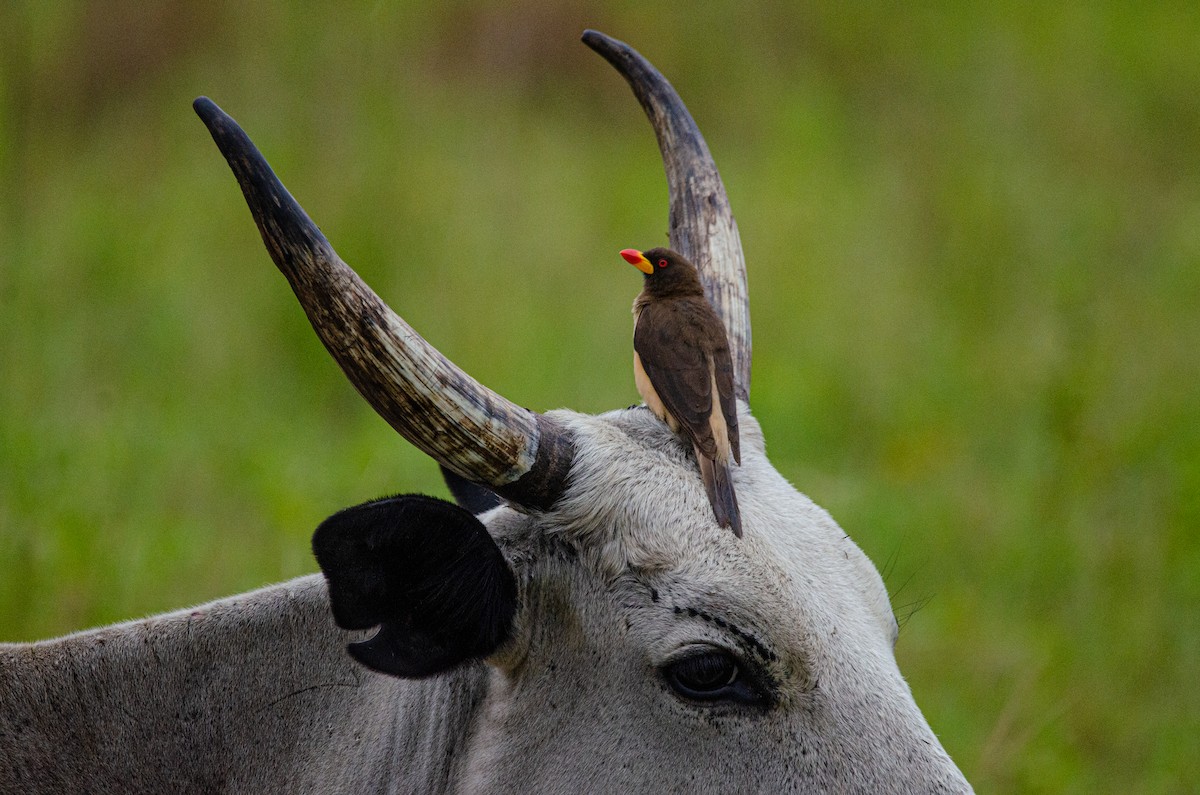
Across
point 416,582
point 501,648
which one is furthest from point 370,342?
point 501,648

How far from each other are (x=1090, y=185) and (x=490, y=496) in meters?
9.64

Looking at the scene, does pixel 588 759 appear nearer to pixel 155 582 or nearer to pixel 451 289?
pixel 155 582

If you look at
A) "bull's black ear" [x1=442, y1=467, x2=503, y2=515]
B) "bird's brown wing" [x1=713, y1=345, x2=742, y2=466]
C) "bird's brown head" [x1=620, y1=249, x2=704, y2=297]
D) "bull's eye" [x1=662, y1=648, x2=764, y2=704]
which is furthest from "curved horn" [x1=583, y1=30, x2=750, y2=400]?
"bull's eye" [x1=662, y1=648, x2=764, y2=704]

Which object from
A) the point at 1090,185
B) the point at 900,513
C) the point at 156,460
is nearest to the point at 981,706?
the point at 900,513

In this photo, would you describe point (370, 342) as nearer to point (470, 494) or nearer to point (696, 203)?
point (470, 494)

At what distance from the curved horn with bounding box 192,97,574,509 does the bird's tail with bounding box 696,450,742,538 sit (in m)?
0.51

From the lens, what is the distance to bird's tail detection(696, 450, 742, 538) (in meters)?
3.15

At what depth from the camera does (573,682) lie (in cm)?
317

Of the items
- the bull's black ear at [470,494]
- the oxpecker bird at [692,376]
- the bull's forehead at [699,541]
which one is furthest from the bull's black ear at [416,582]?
the bull's black ear at [470,494]

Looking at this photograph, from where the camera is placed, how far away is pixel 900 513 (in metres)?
7.94

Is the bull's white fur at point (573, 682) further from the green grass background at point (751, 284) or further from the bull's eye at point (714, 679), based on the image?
the green grass background at point (751, 284)

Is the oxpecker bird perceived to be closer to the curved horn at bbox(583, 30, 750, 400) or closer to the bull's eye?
the bull's eye

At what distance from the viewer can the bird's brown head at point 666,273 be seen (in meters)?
3.68

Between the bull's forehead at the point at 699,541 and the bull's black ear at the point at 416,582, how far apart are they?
0.26m
